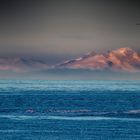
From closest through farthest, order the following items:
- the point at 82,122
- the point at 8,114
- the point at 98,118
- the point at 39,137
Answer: the point at 39,137, the point at 82,122, the point at 98,118, the point at 8,114

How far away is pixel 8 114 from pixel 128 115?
9.91 meters

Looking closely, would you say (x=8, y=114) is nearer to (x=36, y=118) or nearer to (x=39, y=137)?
(x=36, y=118)

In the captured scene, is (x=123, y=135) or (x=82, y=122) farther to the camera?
(x=82, y=122)

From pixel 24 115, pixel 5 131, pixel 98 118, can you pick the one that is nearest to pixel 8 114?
pixel 24 115

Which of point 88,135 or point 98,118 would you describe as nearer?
point 88,135

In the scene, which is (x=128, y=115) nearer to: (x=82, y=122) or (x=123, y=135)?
(x=82, y=122)

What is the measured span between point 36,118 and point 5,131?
39.3ft

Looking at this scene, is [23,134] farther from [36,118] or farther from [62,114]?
[62,114]

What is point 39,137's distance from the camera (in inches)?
2313

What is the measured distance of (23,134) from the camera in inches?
2386

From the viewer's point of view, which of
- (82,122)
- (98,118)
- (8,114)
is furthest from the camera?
(8,114)

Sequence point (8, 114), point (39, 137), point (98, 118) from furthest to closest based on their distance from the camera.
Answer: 1. point (8, 114)
2. point (98, 118)
3. point (39, 137)

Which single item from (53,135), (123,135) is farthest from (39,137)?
(123,135)

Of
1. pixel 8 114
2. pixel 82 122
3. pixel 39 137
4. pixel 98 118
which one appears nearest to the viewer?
pixel 39 137
